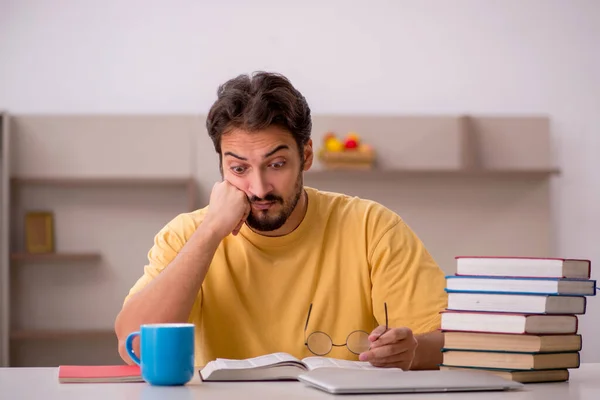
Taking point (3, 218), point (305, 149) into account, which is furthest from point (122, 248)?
point (305, 149)

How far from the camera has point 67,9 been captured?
464 centimetres

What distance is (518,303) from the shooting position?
1312 millimetres

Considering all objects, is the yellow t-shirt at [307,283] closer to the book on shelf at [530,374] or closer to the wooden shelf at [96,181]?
the book on shelf at [530,374]

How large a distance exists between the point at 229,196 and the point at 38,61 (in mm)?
3042

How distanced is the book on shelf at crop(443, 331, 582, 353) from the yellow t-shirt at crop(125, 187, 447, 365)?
0.48 metres

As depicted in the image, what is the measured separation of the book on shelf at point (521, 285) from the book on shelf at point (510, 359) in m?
0.10

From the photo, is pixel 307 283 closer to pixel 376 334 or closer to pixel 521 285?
pixel 376 334

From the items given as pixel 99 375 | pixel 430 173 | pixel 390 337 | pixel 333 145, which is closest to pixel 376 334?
pixel 390 337

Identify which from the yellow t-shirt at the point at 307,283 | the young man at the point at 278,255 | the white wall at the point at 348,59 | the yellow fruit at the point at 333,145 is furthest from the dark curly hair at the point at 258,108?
the white wall at the point at 348,59

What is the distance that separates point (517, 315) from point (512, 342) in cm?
5

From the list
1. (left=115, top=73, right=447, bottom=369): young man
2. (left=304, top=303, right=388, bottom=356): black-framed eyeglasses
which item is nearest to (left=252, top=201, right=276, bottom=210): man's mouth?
(left=115, top=73, right=447, bottom=369): young man

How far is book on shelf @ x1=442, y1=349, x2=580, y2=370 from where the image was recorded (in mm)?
1300

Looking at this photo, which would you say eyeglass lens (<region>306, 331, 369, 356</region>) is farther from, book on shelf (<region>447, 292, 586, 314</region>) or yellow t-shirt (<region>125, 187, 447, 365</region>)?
book on shelf (<region>447, 292, 586, 314</region>)

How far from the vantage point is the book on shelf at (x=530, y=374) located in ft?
4.28
